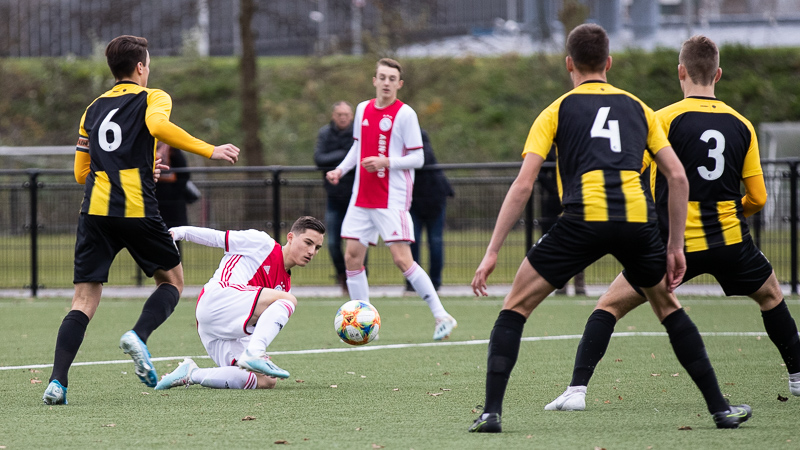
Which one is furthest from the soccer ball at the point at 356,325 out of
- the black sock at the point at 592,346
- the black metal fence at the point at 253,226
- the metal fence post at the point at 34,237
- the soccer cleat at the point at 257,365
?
the metal fence post at the point at 34,237

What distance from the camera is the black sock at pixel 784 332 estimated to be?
5.09 metres

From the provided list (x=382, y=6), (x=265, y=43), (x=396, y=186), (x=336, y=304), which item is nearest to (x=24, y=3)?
(x=265, y=43)

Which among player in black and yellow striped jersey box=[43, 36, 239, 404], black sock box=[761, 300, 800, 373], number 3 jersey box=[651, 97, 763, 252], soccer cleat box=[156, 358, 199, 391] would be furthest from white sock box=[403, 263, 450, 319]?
number 3 jersey box=[651, 97, 763, 252]

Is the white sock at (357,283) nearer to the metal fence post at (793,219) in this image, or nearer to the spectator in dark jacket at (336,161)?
the spectator in dark jacket at (336,161)

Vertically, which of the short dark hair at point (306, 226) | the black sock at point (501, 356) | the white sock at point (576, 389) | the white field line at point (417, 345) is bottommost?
the white field line at point (417, 345)

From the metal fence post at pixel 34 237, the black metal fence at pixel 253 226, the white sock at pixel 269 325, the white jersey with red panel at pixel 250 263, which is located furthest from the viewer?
the black metal fence at pixel 253 226

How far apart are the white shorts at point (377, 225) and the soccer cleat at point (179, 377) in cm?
251

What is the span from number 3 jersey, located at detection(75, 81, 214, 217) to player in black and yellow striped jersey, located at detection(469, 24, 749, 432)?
204cm

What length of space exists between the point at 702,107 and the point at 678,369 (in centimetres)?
207

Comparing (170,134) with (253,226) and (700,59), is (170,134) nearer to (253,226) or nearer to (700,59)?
(700,59)

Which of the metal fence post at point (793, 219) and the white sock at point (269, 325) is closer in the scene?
the white sock at point (269, 325)

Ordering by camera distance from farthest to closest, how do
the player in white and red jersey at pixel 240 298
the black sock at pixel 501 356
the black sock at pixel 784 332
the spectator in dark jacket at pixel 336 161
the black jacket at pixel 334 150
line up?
1. the black jacket at pixel 334 150
2. the spectator in dark jacket at pixel 336 161
3. the player in white and red jersey at pixel 240 298
4. the black sock at pixel 784 332
5. the black sock at pixel 501 356

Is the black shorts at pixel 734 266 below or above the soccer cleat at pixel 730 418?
above

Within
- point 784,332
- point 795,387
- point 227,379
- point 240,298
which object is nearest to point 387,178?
point 240,298
